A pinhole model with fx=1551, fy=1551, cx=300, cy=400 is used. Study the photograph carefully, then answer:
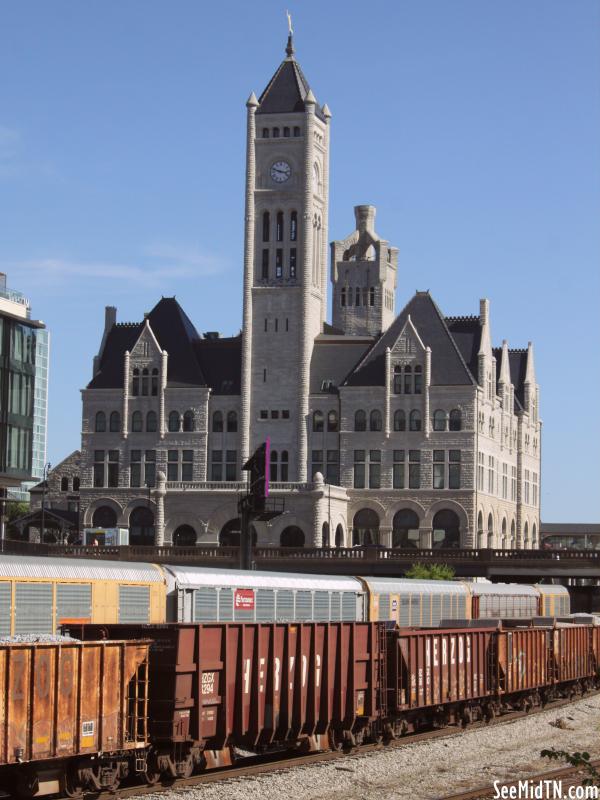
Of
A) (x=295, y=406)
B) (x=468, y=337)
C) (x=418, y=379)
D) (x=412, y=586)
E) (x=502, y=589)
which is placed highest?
(x=468, y=337)

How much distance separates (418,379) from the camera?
141 m

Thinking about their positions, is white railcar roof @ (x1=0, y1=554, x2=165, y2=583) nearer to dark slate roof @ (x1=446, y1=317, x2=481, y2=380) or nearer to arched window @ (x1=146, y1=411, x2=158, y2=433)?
dark slate roof @ (x1=446, y1=317, x2=481, y2=380)

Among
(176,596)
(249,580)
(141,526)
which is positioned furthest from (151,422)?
(176,596)

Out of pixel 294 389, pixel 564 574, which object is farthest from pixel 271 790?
pixel 294 389

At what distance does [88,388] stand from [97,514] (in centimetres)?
1255

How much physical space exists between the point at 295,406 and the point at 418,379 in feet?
38.6

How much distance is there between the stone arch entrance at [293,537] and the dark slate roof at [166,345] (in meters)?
18.4

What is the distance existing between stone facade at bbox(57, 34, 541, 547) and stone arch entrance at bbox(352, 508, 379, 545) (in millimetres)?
127

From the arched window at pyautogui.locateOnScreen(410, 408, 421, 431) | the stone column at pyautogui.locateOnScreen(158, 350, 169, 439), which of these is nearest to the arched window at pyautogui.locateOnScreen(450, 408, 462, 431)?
the arched window at pyautogui.locateOnScreen(410, 408, 421, 431)

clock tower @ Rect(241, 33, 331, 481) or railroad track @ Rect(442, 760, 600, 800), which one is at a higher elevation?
clock tower @ Rect(241, 33, 331, 481)

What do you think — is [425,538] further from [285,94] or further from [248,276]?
[285,94]

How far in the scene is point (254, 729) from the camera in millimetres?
28047

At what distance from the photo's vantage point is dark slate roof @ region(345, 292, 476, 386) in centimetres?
14075

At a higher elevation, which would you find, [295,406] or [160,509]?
[295,406]
